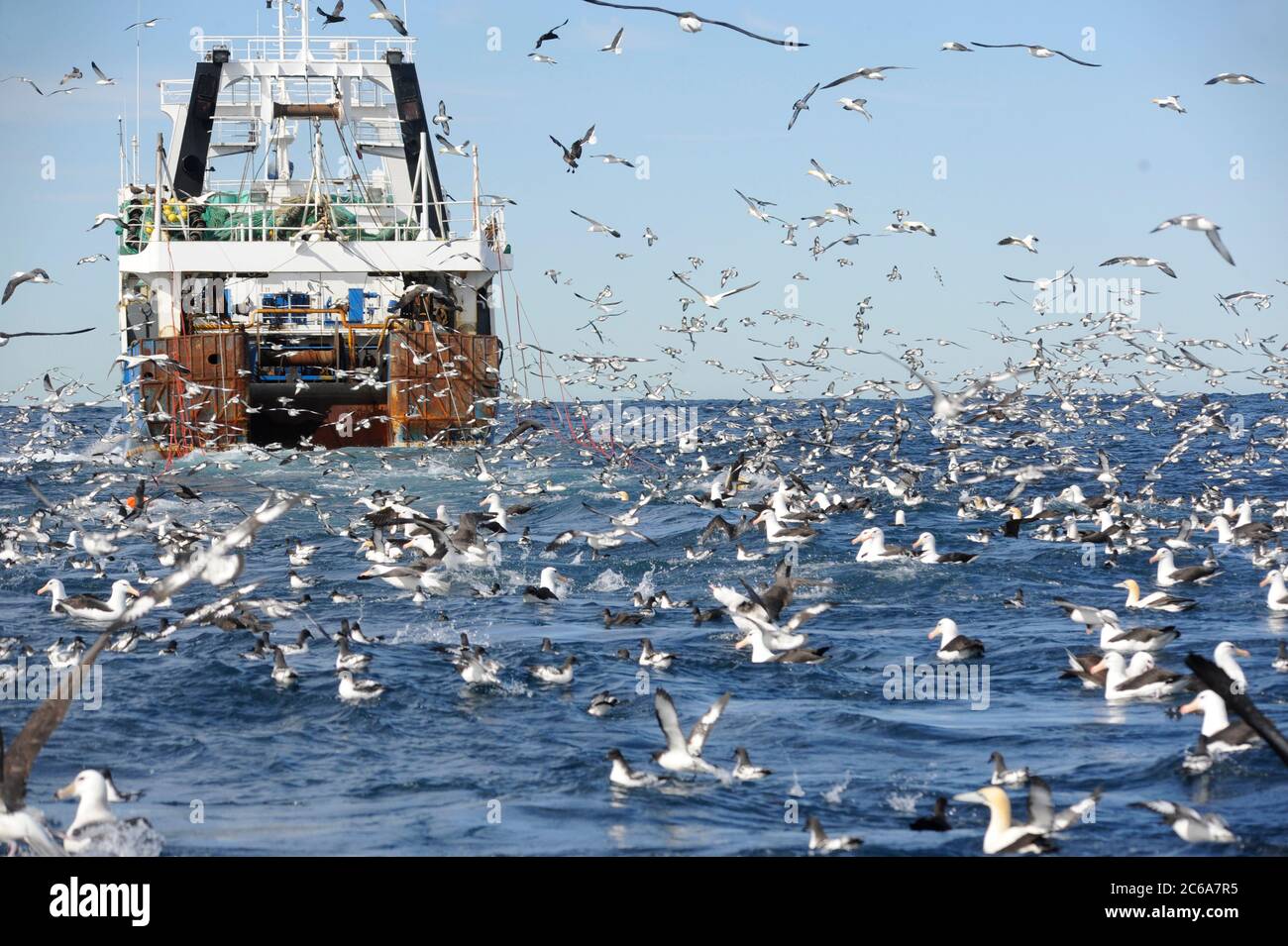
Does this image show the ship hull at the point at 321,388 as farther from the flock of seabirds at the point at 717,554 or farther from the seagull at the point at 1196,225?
the seagull at the point at 1196,225

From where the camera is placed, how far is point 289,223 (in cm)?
4188

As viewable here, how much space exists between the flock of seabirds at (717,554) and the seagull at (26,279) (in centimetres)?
3

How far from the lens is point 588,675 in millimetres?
16672

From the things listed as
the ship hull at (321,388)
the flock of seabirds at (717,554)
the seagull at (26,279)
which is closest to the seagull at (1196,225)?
the flock of seabirds at (717,554)

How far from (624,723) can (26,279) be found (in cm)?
920

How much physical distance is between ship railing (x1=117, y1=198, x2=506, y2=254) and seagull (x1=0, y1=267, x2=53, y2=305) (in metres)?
18.6

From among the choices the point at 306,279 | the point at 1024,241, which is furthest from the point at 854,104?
the point at 306,279

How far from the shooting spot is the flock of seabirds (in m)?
11.6

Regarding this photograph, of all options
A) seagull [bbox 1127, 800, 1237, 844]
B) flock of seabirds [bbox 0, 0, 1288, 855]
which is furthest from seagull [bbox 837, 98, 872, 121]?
seagull [bbox 1127, 800, 1237, 844]

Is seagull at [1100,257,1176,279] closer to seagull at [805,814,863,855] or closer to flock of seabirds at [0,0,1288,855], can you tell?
flock of seabirds at [0,0,1288,855]

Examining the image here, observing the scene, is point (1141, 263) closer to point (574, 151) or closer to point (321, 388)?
point (574, 151)

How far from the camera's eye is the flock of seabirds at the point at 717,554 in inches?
456
